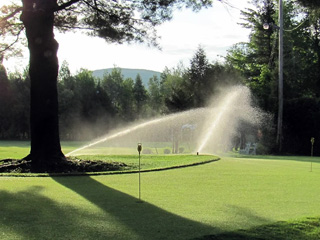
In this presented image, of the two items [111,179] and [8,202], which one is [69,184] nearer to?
[111,179]

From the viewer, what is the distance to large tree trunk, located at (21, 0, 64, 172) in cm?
1341

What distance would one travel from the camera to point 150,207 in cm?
614

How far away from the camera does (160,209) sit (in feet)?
19.7

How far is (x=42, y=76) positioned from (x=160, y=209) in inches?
355

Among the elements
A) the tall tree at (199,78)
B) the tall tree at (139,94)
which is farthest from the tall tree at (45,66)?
the tall tree at (139,94)

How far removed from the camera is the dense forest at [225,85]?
86.5 feet

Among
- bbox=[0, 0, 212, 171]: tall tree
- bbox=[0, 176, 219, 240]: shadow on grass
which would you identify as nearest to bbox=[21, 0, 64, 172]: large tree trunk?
bbox=[0, 0, 212, 171]: tall tree

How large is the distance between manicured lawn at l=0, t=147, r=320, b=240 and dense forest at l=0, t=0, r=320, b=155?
4.98 m

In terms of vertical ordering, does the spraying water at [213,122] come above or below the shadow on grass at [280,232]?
above

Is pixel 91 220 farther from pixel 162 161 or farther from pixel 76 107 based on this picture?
pixel 76 107

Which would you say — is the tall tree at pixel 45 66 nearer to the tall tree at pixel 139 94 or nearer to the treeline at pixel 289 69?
the treeline at pixel 289 69

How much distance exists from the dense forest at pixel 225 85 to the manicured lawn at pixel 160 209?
196 inches

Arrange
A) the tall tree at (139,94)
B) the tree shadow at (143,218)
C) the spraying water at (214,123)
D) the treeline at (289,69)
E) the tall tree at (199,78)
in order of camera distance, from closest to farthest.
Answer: the tree shadow at (143,218), the treeline at (289,69), the spraying water at (214,123), the tall tree at (199,78), the tall tree at (139,94)

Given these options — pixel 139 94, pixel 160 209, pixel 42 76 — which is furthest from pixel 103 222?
pixel 139 94
